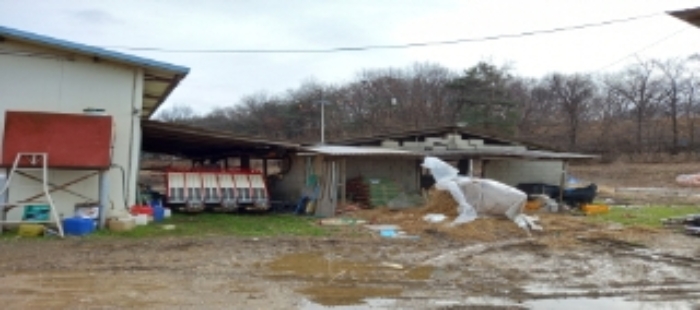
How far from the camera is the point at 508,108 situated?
46.7 meters

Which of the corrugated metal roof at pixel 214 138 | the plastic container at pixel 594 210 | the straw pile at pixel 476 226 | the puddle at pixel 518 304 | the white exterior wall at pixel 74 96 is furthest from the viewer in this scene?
the plastic container at pixel 594 210

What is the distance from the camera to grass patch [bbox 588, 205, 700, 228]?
14.6 m

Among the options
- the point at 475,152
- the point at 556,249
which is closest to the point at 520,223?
the point at 556,249

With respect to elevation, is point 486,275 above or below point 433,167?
below

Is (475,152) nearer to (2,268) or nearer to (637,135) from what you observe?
(2,268)

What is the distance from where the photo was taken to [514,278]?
7.97m

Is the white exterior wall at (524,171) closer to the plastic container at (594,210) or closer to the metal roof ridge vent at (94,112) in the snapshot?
the plastic container at (594,210)

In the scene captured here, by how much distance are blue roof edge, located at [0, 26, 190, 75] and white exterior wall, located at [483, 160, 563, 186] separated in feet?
39.8

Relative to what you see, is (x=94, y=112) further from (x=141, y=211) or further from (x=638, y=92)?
(x=638, y=92)

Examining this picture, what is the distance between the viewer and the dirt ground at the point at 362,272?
21.1 ft

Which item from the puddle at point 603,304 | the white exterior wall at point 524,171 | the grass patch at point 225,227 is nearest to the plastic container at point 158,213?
the grass patch at point 225,227

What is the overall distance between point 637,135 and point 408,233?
137 ft

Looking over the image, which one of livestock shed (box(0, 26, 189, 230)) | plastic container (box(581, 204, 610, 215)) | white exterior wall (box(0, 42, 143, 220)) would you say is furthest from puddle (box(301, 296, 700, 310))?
plastic container (box(581, 204, 610, 215))

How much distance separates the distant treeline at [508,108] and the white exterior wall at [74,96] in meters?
35.3
